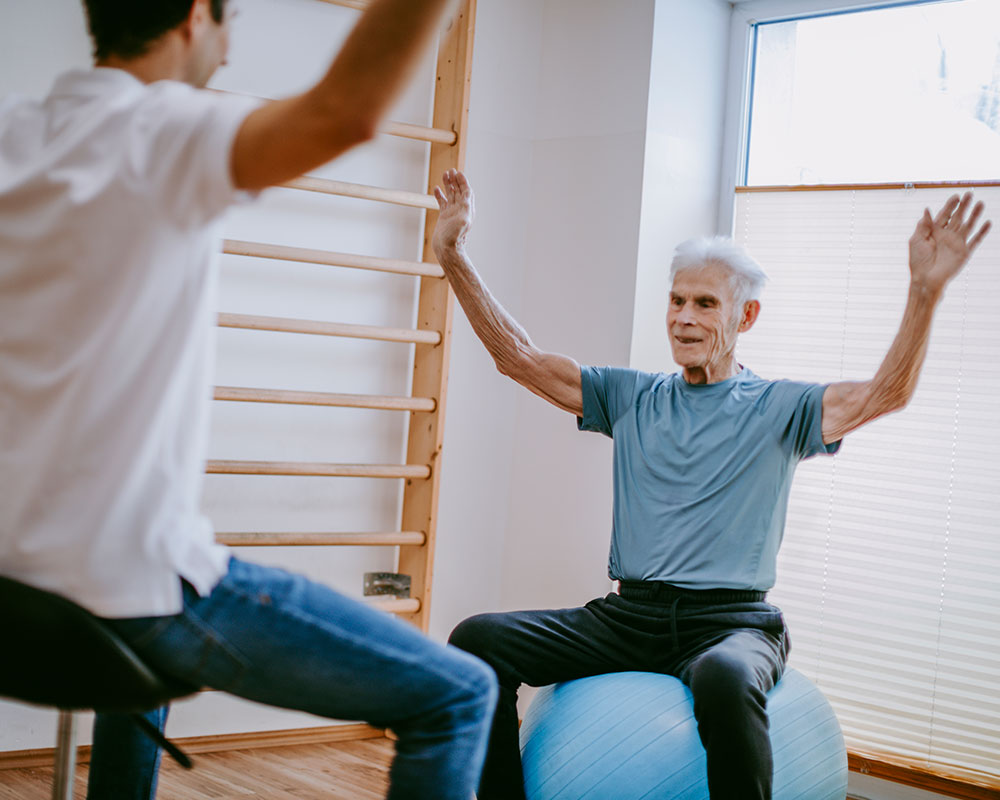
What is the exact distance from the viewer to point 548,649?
93.4 inches

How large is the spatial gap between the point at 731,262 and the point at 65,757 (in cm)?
193

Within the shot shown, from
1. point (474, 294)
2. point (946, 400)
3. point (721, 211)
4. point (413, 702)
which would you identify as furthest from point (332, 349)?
point (413, 702)

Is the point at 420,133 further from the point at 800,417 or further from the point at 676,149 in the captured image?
A: the point at 800,417

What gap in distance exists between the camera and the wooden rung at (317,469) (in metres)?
2.87

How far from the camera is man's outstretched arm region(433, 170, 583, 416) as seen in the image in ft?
8.29

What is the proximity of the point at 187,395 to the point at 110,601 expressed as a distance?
231mm

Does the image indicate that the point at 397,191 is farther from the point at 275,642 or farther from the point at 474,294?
the point at 275,642

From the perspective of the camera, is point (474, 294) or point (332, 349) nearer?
point (474, 294)

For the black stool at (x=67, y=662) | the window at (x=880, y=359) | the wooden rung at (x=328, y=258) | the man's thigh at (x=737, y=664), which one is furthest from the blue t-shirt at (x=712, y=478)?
the black stool at (x=67, y=662)

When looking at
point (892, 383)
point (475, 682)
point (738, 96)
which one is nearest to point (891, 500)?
point (892, 383)

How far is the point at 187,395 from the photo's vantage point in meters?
1.08

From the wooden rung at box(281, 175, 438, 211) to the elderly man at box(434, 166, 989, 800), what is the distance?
0.57 metres

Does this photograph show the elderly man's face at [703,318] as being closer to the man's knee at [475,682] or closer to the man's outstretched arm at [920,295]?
the man's outstretched arm at [920,295]

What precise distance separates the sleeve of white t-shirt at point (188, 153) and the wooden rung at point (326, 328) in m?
1.85
